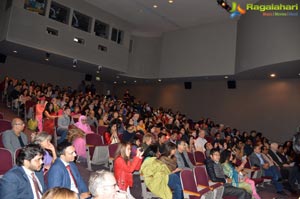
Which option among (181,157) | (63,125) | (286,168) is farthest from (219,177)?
(63,125)

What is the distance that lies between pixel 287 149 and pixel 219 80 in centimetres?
614

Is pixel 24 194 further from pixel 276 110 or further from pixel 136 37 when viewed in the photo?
pixel 136 37

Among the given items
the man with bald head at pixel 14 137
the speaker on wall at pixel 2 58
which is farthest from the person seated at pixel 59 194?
the speaker on wall at pixel 2 58

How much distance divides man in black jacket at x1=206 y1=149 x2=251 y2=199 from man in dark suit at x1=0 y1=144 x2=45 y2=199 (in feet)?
10.6

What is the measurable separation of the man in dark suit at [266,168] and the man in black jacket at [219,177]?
299 centimetres

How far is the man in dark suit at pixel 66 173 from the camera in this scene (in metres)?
2.85

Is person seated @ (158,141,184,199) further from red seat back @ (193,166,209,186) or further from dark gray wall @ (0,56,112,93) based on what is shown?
dark gray wall @ (0,56,112,93)

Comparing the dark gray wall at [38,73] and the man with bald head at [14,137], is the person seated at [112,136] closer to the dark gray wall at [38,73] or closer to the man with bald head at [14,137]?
the man with bald head at [14,137]

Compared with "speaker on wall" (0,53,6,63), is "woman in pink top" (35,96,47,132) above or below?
below

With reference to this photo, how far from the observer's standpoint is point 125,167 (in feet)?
12.4

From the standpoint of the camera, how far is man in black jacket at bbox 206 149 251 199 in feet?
15.5

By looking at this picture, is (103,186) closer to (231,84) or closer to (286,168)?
(286,168)

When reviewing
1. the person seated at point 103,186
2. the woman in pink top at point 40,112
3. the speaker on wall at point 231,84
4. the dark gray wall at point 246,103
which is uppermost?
the speaker on wall at point 231,84

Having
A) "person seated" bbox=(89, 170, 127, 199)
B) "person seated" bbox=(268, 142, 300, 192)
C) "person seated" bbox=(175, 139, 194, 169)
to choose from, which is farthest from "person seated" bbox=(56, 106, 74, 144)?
"person seated" bbox=(268, 142, 300, 192)
